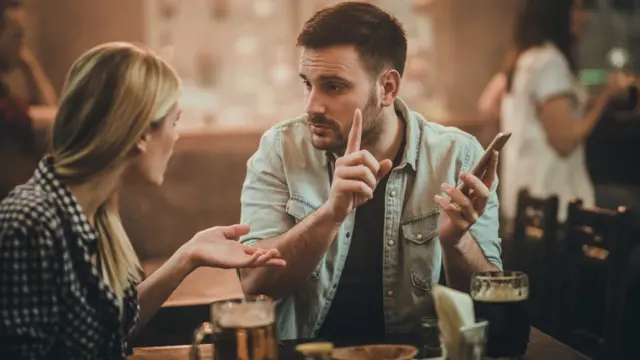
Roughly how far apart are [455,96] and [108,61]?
3.76 meters

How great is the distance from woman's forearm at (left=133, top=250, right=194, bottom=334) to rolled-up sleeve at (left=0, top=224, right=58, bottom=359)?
0.25 meters

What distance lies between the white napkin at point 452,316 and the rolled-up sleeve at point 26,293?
0.59 m

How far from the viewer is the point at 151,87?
56.1 inches

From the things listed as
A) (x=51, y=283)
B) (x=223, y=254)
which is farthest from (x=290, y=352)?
(x=51, y=283)

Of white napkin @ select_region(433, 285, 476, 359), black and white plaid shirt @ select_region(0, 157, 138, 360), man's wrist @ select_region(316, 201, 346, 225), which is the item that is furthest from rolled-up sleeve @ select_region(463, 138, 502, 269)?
black and white plaid shirt @ select_region(0, 157, 138, 360)

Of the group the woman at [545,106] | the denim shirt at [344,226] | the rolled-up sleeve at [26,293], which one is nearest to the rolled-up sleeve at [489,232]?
the denim shirt at [344,226]

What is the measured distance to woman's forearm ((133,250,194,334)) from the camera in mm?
1533

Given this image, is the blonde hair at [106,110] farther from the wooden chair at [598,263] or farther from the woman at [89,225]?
the wooden chair at [598,263]

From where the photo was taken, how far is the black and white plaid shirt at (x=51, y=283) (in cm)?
130

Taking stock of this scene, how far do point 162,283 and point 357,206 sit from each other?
46 centimetres

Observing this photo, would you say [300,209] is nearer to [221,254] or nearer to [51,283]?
[221,254]

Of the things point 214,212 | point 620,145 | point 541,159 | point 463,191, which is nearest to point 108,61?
point 463,191

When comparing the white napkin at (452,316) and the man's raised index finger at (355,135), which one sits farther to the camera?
the man's raised index finger at (355,135)

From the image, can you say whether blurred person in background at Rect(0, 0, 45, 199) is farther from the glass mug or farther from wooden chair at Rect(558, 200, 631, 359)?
the glass mug
